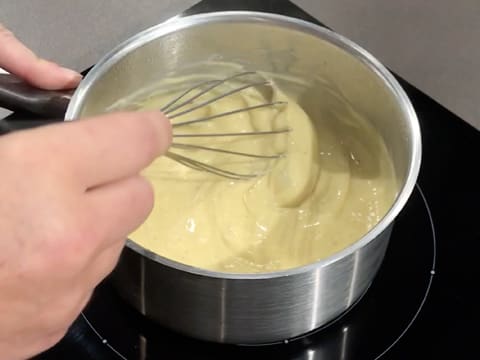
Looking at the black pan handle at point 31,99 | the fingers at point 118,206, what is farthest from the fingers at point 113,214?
the black pan handle at point 31,99

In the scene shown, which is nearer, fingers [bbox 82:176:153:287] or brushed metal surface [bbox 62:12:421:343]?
fingers [bbox 82:176:153:287]

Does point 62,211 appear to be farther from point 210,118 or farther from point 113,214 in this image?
point 210,118

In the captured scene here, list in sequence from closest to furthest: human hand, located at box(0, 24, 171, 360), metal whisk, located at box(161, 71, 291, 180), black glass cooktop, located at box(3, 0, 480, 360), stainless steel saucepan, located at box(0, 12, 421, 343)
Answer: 1. human hand, located at box(0, 24, 171, 360)
2. stainless steel saucepan, located at box(0, 12, 421, 343)
3. black glass cooktop, located at box(3, 0, 480, 360)
4. metal whisk, located at box(161, 71, 291, 180)

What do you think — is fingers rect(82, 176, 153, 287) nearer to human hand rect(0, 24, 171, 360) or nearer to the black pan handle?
human hand rect(0, 24, 171, 360)

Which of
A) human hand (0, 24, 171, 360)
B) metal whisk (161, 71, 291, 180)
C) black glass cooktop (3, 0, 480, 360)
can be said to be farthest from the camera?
metal whisk (161, 71, 291, 180)

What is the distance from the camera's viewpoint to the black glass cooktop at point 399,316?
0.69m

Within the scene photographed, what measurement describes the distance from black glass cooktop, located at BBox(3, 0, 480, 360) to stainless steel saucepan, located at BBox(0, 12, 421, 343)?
3cm

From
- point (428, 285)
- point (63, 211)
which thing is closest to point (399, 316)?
A: point (428, 285)

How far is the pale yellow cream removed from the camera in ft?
2.43

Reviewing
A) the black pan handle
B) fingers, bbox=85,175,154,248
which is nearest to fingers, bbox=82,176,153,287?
fingers, bbox=85,175,154,248

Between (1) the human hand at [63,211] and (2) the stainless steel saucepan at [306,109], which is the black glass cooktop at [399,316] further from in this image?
(1) the human hand at [63,211]

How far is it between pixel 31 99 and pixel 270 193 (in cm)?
28

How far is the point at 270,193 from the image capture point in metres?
0.80

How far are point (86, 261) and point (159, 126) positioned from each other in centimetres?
10
